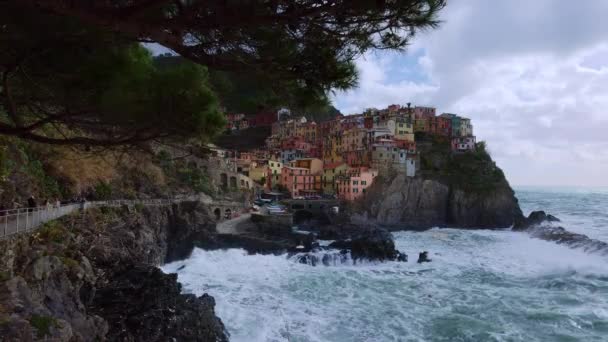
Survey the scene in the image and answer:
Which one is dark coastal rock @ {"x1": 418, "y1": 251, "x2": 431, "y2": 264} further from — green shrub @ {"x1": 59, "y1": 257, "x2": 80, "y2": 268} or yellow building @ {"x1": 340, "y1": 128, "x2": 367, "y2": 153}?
yellow building @ {"x1": 340, "y1": 128, "x2": 367, "y2": 153}

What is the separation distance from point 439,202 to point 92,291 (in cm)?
4448

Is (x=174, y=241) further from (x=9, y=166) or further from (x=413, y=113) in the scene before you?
(x=413, y=113)

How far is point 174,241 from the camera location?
2595 centimetres

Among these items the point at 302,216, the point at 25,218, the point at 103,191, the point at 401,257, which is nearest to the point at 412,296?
the point at 401,257

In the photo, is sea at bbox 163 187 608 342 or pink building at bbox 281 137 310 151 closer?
sea at bbox 163 187 608 342

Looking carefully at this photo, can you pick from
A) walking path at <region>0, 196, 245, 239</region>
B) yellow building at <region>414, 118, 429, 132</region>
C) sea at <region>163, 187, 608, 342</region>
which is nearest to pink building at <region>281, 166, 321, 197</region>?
yellow building at <region>414, 118, 429, 132</region>

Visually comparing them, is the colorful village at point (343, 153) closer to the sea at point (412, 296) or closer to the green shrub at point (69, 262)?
the sea at point (412, 296)

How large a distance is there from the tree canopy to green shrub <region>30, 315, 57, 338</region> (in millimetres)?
2910

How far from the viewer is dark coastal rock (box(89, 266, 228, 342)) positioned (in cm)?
1106

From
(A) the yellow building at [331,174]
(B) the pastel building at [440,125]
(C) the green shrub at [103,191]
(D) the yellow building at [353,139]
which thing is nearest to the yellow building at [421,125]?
(B) the pastel building at [440,125]

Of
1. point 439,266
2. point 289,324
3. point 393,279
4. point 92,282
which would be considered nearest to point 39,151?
point 92,282

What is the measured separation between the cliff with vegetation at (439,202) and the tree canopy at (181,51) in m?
42.8

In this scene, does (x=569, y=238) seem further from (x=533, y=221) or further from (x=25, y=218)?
(x=25, y=218)

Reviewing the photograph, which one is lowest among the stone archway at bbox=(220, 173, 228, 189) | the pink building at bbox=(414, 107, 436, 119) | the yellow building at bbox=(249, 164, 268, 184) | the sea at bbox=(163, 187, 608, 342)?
the sea at bbox=(163, 187, 608, 342)
